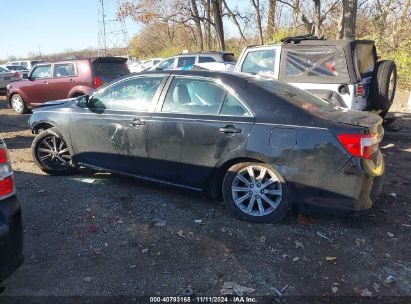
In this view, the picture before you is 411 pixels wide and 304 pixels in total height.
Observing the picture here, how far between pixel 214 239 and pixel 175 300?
0.96 m

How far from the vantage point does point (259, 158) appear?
3.92 metres

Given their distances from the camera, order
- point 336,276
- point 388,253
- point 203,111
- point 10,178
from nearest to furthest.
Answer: point 10,178
point 336,276
point 388,253
point 203,111

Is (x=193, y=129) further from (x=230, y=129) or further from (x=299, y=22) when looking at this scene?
(x=299, y=22)

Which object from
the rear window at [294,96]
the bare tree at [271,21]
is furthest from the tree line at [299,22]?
the rear window at [294,96]

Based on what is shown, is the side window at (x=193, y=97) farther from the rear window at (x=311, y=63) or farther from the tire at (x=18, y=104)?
the tire at (x=18, y=104)

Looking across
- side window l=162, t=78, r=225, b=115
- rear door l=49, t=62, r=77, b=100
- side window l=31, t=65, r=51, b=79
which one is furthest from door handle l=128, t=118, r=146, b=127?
side window l=31, t=65, r=51, b=79

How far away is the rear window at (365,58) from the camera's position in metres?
6.69

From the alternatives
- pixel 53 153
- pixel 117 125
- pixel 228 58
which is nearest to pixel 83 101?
pixel 117 125

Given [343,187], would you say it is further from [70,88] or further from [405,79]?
[405,79]

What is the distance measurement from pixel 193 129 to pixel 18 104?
10273 millimetres

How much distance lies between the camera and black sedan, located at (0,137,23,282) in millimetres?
2445

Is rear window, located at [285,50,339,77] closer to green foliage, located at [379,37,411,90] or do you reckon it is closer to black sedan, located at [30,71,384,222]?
black sedan, located at [30,71,384,222]

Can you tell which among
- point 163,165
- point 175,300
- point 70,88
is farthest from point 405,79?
point 175,300

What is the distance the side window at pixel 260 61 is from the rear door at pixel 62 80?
5.57 metres
